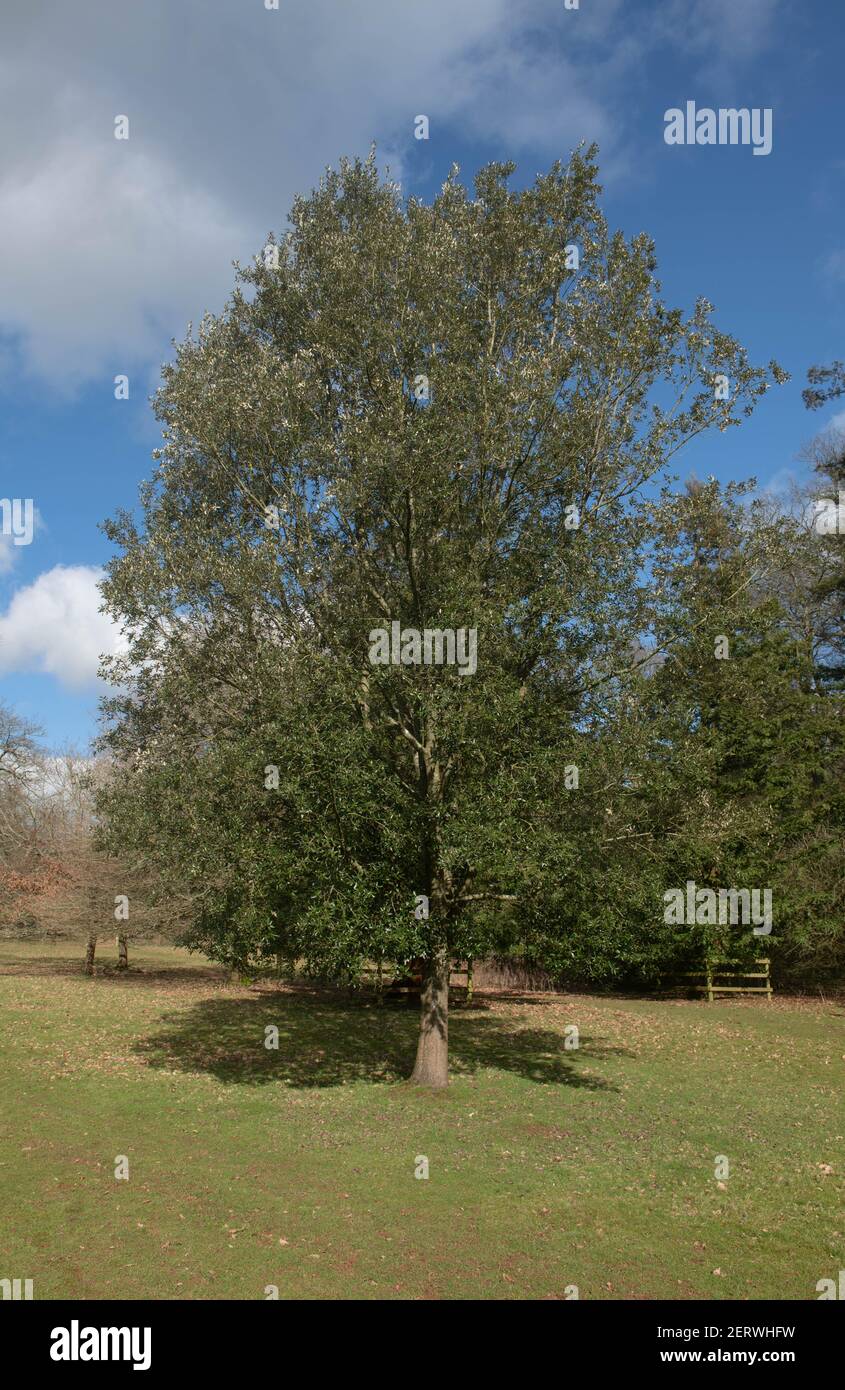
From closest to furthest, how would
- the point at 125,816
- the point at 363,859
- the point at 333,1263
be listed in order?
the point at 333,1263
the point at 363,859
the point at 125,816

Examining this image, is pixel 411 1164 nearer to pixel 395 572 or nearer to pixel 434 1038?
pixel 434 1038

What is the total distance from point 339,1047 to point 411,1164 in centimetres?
860

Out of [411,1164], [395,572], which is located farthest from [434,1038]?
[395,572]

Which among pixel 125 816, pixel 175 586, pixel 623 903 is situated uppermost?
pixel 175 586

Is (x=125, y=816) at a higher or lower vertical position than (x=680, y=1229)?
higher

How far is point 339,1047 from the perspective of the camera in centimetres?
1906

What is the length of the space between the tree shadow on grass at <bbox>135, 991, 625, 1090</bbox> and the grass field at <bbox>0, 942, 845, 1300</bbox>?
0.12m

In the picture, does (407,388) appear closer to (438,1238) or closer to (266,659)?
(266,659)

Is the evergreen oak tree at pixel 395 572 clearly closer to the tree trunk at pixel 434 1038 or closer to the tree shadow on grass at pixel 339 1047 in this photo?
the tree trunk at pixel 434 1038

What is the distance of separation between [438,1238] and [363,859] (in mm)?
5145

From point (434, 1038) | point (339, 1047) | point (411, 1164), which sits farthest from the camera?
point (339, 1047)

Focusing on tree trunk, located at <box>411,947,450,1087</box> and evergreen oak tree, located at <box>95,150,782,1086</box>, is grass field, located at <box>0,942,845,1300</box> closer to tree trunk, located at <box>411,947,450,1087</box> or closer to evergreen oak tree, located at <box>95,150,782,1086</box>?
tree trunk, located at <box>411,947,450,1087</box>

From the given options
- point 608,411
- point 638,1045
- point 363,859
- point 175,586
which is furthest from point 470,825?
point 638,1045

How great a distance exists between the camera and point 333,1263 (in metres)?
7.76
